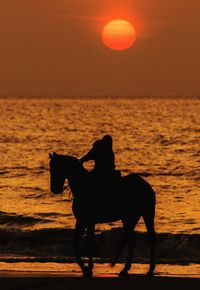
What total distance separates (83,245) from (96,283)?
9554 millimetres

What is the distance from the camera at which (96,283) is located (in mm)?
14516

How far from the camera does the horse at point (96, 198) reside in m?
14.9

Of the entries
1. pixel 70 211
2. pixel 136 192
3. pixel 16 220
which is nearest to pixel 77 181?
pixel 136 192

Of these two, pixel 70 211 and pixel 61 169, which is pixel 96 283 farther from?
pixel 70 211

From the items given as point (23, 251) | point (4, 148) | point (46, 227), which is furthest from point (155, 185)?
point (4, 148)

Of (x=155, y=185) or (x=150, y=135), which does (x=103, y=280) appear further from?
(x=150, y=135)

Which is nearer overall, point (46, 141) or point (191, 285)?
point (191, 285)

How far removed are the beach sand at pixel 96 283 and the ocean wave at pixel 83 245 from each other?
Result: 220 inches

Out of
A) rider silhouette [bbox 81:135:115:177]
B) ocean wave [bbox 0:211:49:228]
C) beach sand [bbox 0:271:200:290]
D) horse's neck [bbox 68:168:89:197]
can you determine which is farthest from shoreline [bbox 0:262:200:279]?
ocean wave [bbox 0:211:49:228]

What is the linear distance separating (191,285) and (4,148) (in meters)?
64.9

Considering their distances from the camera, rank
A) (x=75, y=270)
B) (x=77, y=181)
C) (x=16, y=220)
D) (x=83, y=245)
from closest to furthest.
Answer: (x=77, y=181)
(x=75, y=270)
(x=83, y=245)
(x=16, y=220)

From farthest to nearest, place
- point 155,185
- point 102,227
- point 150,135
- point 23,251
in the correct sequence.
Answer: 1. point 150,135
2. point 155,185
3. point 102,227
4. point 23,251

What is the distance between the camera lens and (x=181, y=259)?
21.9 m

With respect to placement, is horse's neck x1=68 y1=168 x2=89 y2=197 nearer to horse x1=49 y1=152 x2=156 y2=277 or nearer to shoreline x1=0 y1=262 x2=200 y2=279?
horse x1=49 y1=152 x2=156 y2=277
